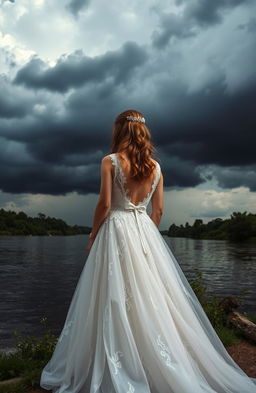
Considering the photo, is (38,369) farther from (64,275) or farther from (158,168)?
(64,275)

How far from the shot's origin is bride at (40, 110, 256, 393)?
4230mm

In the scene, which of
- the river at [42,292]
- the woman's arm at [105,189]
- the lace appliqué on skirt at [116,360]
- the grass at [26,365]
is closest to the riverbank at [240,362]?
the grass at [26,365]

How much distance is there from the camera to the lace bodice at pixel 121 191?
456 cm

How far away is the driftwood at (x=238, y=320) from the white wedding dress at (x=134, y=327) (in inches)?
106

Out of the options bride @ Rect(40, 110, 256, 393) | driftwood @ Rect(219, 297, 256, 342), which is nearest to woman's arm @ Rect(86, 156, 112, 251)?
bride @ Rect(40, 110, 256, 393)

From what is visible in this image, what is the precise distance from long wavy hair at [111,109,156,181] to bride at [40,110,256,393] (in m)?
0.01

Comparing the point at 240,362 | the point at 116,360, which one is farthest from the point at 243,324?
the point at 116,360

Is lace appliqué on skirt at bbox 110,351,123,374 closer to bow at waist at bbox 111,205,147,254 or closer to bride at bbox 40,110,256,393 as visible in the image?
bride at bbox 40,110,256,393

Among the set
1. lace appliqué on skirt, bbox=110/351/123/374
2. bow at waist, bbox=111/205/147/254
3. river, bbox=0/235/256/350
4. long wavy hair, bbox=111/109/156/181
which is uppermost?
long wavy hair, bbox=111/109/156/181

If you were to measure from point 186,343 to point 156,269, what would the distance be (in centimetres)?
86

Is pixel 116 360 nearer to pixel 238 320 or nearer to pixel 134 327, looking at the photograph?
pixel 134 327

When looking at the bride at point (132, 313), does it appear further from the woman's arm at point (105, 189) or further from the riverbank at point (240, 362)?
the riverbank at point (240, 362)

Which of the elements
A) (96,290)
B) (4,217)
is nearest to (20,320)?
(96,290)

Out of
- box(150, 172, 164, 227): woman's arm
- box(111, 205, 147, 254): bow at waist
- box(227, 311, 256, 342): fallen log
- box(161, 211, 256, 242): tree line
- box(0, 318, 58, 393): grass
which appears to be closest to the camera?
box(111, 205, 147, 254): bow at waist
